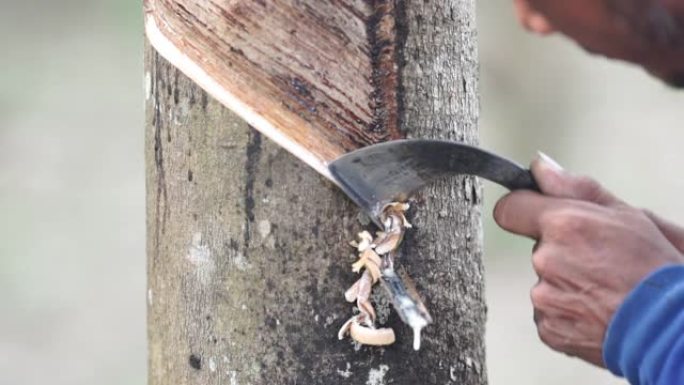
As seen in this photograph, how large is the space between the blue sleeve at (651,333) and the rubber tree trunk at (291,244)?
→ 0.22m

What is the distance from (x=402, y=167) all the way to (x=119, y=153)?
556 centimetres

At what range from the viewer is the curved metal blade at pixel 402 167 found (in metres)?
1.16

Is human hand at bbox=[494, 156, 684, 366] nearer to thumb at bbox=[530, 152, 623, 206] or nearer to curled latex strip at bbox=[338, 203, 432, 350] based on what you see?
thumb at bbox=[530, 152, 623, 206]

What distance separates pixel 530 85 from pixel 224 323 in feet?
18.1

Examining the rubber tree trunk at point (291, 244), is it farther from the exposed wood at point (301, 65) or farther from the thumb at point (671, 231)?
the thumb at point (671, 231)

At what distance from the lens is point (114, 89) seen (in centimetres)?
698

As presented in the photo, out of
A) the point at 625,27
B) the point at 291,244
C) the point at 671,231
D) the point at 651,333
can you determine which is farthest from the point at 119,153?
the point at 625,27

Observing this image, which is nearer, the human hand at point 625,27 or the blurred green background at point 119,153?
the human hand at point 625,27

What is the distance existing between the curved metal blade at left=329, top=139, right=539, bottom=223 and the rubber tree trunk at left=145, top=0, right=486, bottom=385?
0.03 meters

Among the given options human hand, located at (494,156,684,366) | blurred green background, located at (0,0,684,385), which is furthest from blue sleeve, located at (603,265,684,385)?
blurred green background, located at (0,0,684,385)

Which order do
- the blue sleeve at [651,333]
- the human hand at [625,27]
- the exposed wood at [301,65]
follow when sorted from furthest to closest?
A: the exposed wood at [301,65], the blue sleeve at [651,333], the human hand at [625,27]

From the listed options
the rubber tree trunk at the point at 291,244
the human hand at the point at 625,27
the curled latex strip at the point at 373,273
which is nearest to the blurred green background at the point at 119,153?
the rubber tree trunk at the point at 291,244

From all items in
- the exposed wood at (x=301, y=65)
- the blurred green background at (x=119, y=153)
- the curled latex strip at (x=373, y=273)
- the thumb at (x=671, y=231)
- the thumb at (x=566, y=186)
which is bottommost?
the curled latex strip at (x=373, y=273)

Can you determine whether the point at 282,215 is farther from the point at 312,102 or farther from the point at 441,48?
the point at 441,48
